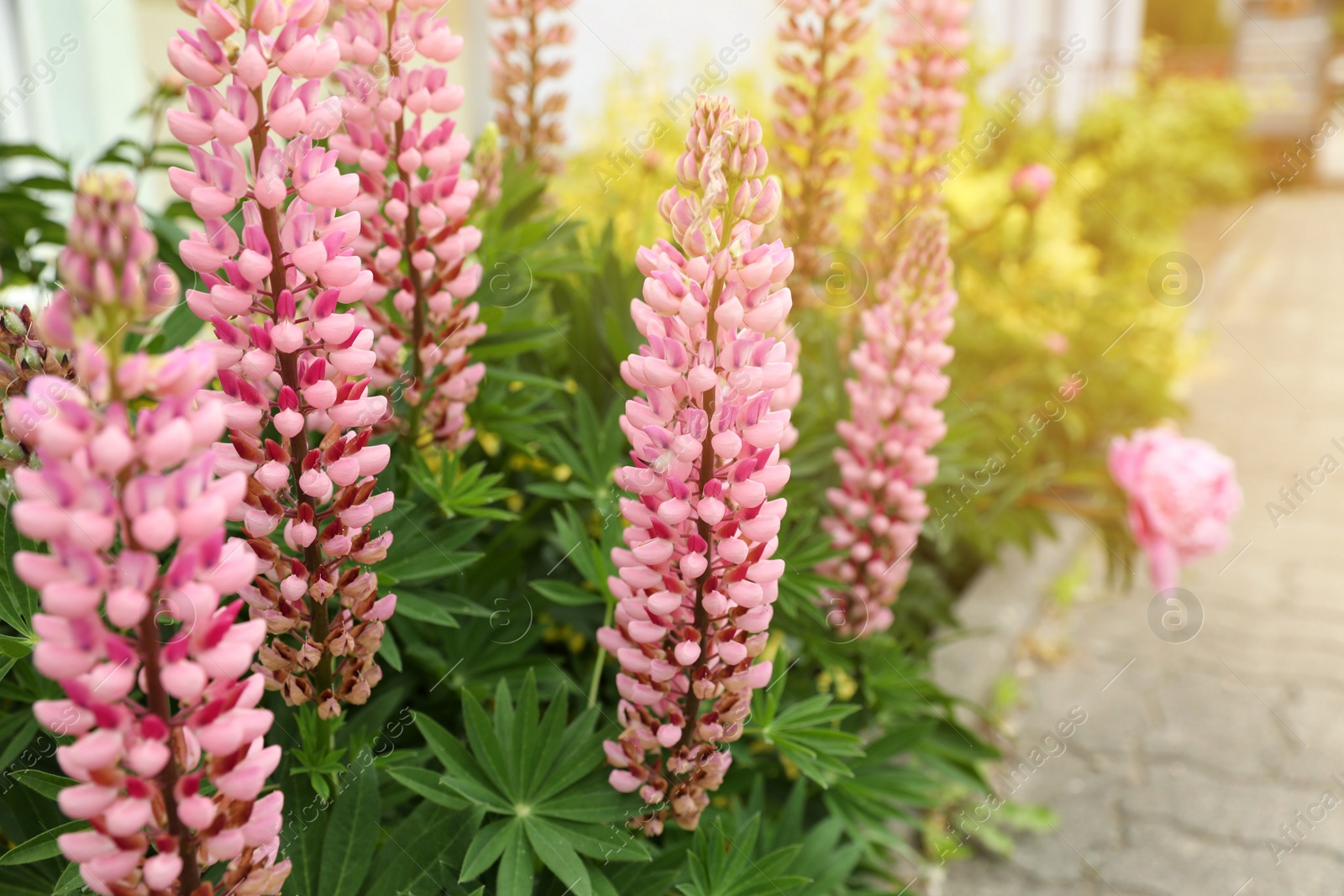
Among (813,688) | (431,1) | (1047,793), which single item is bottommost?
(1047,793)

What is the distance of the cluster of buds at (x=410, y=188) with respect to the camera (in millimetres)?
1338

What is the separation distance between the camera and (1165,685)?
11.5ft

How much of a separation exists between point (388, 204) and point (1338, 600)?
4326 millimetres

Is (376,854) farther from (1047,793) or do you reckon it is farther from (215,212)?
(1047,793)

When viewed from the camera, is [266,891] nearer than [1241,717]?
Yes

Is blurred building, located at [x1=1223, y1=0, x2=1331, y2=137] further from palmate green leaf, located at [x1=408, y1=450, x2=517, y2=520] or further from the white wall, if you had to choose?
palmate green leaf, located at [x1=408, y1=450, x2=517, y2=520]

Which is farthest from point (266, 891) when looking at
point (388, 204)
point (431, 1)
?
point (431, 1)

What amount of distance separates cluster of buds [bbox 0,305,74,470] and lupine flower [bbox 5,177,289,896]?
0.39m

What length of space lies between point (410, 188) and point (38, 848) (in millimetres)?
924

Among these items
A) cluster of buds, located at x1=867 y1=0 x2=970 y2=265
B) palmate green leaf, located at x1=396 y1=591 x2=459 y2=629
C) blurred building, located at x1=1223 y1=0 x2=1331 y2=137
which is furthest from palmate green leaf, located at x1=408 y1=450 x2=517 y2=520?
blurred building, located at x1=1223 y1=0 x2=1331 y2=137

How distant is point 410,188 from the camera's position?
1358mm

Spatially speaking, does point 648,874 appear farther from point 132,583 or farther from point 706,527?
point 132,583

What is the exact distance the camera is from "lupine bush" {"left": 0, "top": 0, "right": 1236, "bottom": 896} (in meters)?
0.79

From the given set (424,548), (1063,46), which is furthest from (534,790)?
(1063,46)
